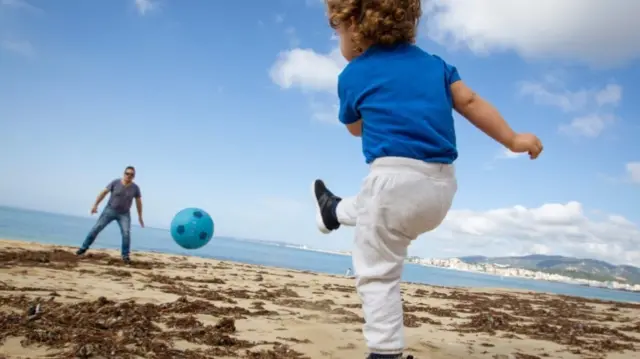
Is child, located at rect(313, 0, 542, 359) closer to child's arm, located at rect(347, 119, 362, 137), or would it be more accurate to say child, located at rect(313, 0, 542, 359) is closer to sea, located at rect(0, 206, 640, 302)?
child's arm, located at rect(347, 119, 362, 137)

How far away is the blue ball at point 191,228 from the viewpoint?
30.1 feet

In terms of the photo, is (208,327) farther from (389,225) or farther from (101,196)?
(101,196)

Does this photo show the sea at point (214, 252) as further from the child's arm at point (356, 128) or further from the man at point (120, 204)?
the child's arm at point (356, 128)

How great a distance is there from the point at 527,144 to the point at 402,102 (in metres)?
0.77

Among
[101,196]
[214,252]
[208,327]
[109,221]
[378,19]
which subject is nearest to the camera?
[378,19]

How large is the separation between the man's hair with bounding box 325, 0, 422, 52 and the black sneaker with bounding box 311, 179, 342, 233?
995mm

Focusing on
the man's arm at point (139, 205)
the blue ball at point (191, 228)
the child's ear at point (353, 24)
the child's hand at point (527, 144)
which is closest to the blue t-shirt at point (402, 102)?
the child's ear at point (353, 24)

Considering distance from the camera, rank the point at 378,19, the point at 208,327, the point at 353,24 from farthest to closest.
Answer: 1. the point at 208,327
2. the point at 353,24
3. the point at 378,19

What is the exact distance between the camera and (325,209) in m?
3.01

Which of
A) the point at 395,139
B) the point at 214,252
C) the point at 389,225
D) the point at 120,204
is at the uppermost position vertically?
the point at 395,139

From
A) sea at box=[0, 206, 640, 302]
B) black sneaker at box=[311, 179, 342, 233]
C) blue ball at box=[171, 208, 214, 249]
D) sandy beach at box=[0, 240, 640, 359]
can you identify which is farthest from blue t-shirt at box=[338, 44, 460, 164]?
sea at box=[0, 206, 640, 302]

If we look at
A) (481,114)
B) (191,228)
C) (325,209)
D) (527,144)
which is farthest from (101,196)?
(527,144)

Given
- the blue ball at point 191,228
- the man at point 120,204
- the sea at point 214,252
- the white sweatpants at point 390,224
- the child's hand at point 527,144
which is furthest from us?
the sea at point 214,252

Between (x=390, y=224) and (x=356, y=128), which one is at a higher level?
(x=356, y=128)
